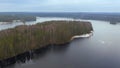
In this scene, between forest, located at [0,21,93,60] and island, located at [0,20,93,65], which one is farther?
forest, located at [0,21,93,60]

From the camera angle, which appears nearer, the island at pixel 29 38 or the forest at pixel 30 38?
the island at pixel 29 38

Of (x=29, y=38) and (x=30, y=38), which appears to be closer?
(x=29, y=38)

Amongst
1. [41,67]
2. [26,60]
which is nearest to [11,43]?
[26,60]

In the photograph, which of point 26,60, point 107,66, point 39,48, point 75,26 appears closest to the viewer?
point 107,66

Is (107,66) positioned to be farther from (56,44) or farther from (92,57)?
(56,44)
